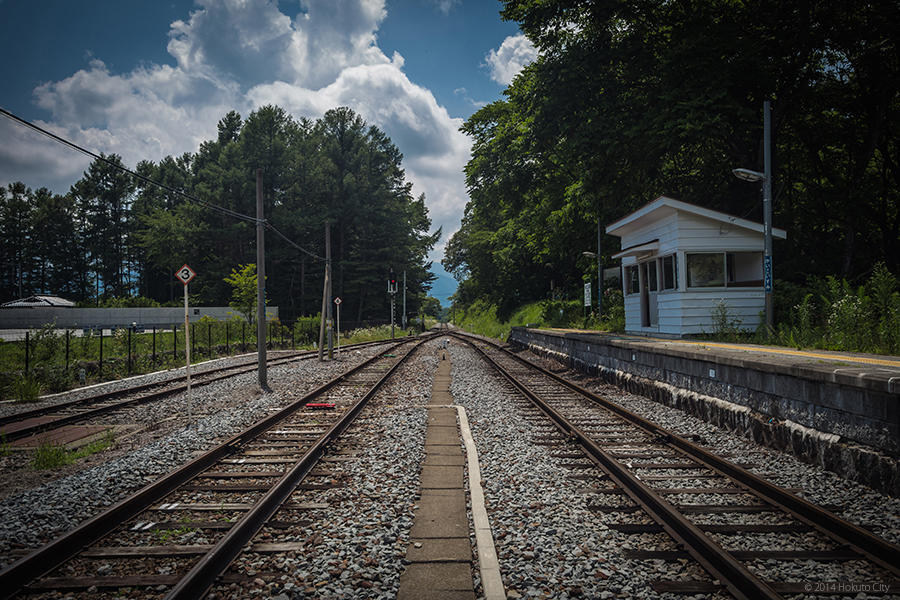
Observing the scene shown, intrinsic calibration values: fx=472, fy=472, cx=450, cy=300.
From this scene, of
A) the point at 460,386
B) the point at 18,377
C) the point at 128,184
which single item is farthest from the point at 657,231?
the point at 128,184

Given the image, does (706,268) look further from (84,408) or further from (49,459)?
(84,408)

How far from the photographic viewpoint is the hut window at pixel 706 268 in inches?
538

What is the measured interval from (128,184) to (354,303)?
40813mm

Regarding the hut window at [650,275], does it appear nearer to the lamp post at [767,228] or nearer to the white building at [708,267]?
the white building at [708,267]

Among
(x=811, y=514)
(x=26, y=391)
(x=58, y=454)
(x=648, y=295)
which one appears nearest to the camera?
(x=811, y=514)

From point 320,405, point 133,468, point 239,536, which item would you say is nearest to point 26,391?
point 320,405

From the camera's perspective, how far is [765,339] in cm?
1140

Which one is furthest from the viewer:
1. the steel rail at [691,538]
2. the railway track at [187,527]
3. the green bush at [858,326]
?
the green bush at [858,326]

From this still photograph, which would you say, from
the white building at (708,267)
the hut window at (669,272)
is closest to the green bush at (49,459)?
the white building at (708,267)

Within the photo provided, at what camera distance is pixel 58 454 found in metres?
6.00

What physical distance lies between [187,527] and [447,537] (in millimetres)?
2202

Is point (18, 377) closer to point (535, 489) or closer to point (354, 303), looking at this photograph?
point (535, 489)

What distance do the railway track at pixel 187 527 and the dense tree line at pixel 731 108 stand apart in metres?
14.0

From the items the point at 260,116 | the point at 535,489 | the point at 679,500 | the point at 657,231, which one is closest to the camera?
the point at 679,500
